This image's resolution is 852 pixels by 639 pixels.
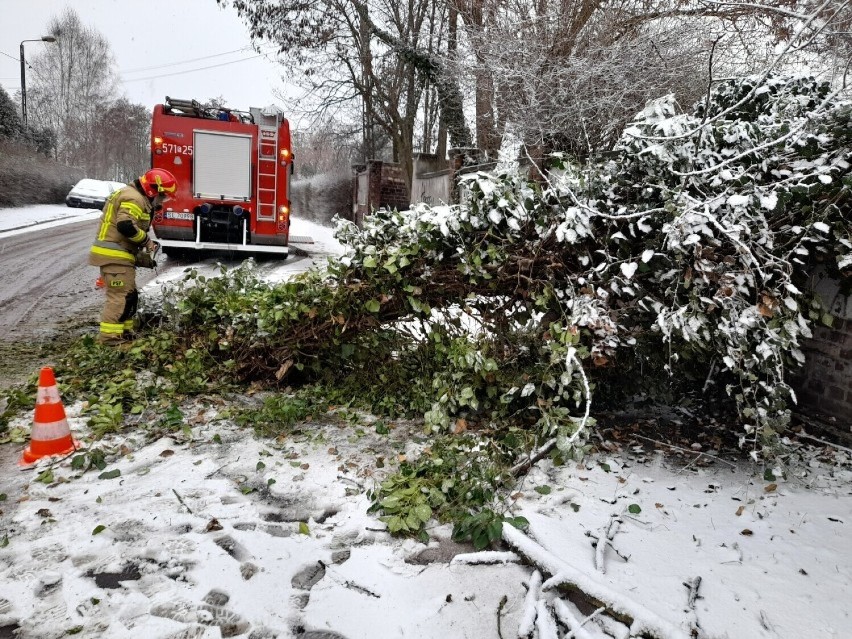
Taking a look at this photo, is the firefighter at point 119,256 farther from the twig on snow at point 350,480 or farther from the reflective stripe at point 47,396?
the twig on snow at point 350,480

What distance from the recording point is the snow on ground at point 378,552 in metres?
2.03

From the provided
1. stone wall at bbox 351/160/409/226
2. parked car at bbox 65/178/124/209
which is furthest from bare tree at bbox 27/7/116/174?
stone wall at bbox 351/160/409/226

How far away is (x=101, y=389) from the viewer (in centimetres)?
421

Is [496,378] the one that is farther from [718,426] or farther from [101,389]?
[101,389]

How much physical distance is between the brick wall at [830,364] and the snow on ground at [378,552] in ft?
1.40

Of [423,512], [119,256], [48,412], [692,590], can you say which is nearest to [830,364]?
[692,590]

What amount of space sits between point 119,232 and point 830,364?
6292mm

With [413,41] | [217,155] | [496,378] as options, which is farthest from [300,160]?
[496,378]

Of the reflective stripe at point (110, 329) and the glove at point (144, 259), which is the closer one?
the reflective stripe at point (110, 329)

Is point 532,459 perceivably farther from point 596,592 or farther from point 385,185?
point 385,185

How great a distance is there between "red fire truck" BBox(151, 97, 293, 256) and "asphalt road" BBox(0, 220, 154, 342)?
4.25ft

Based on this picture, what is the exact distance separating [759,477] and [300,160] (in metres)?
46.9

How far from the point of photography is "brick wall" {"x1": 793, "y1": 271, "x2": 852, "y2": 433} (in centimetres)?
344

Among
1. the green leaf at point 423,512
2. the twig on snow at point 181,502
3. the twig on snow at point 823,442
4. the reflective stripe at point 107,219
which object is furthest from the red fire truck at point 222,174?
the twig on snow at point 823,442
